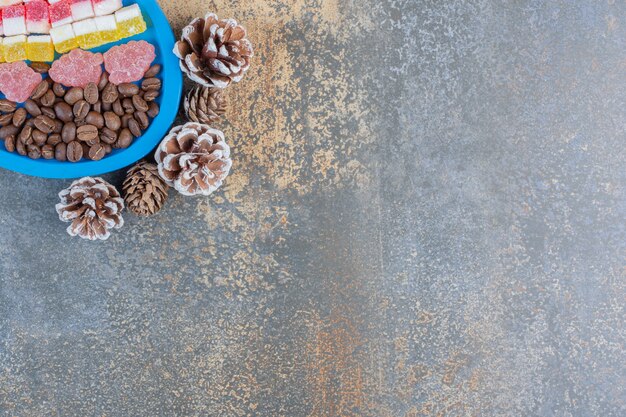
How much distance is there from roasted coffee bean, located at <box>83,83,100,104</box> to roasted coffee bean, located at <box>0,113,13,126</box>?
0.63ft

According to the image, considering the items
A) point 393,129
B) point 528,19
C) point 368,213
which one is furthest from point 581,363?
point 528,19

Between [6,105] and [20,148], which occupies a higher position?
[6,105]

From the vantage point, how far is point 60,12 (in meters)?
1.35

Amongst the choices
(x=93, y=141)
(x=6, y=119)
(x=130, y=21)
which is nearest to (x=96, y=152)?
(x=93, y=141)

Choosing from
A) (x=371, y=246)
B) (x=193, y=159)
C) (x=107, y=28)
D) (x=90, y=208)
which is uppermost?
(x=107, y=28)

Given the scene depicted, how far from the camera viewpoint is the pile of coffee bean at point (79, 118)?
1.35 m

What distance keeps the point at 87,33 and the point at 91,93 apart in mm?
149

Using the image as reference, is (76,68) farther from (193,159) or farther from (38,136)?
(193,159)

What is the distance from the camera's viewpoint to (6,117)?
1350mm

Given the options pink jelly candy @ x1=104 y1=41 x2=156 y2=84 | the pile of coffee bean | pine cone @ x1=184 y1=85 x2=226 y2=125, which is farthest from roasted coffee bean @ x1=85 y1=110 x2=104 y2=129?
pine cone @ x1=184 y1=85 x2=226 y2=125

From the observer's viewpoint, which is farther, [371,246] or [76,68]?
[371,246]

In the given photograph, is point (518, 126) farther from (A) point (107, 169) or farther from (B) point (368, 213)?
(A) point (107, 169)

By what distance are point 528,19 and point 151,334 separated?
140cm

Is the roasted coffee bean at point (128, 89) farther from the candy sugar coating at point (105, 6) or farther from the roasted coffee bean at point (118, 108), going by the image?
the candy sugar coating at point (105, 6)
